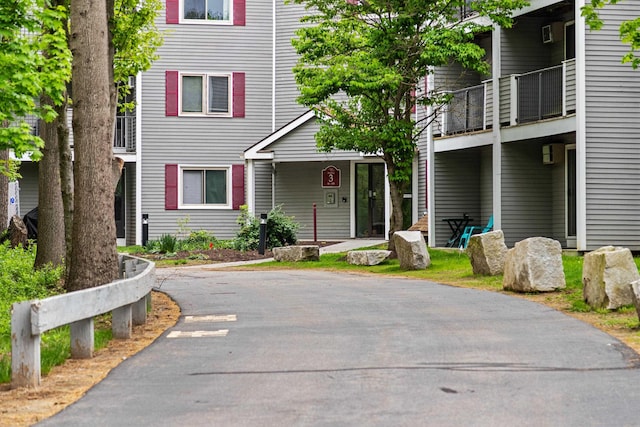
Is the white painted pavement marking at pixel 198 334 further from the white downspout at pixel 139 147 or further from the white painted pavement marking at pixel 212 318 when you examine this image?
the white downspout at pixel 139 147

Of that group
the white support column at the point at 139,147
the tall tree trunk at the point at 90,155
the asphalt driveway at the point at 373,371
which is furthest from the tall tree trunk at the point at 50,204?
the white support column at the point at 139,147

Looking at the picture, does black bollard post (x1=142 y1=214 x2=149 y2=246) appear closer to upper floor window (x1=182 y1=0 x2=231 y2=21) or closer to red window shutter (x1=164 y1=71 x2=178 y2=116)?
red window shutter (x1=164 y1=71 x2=178 y2=116)

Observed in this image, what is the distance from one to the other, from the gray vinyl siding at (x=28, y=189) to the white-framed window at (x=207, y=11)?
781 centimetres

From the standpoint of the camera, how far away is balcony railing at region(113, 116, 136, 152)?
38562 mm

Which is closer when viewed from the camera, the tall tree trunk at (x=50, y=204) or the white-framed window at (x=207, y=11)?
the tall tree trunk at (x=50, y=204)

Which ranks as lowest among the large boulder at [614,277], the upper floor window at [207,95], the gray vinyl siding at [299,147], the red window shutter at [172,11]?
the large boulder at [614,277]

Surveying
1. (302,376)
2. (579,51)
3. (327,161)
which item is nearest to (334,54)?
(579,51)

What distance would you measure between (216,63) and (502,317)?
25954 millimetres

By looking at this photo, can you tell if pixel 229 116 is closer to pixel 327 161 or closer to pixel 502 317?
pixel 327 161

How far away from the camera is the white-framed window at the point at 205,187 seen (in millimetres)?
38594

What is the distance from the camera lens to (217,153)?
127 ft

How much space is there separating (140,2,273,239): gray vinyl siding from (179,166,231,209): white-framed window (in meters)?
0.22

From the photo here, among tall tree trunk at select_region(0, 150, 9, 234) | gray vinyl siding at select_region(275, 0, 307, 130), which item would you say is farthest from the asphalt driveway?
gray vinyl siding at select_region(275, 0, 307, 130)

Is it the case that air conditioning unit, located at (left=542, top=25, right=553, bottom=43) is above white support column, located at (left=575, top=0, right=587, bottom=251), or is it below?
above
